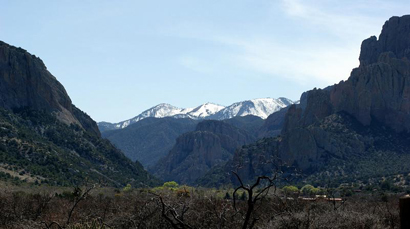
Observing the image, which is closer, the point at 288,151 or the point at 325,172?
the point at 325,172

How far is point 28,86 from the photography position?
140m

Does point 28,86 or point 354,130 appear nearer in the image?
point 354,130

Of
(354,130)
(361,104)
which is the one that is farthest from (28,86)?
(361,104)

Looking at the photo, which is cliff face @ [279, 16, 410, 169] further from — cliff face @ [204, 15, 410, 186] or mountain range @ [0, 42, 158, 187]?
mountain range @ [0, 42, 158, 187]

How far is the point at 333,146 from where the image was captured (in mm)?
130250

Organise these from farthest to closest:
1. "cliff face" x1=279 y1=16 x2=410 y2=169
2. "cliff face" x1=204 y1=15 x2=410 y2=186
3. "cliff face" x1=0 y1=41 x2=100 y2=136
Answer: "cliff face" x1=279 y1=16 x2=410 y2=169, "cliff face" x1=0 y1=41 x2=100 y2=136, "cliff face" x1=204 y1=15 x2=410 y2=186

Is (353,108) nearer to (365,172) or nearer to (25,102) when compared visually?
(365,172)

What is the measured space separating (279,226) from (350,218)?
4.65 metres

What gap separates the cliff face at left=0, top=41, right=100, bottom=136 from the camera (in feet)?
443

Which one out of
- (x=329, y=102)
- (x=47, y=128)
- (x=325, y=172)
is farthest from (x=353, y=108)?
(x=47, y=128)

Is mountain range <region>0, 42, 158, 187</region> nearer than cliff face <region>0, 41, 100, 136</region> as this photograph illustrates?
Yes

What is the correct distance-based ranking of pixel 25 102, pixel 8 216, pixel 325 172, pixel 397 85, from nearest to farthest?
pixel 8 216 → pixel 325 172 → pixel 25 102 → pixel 397 85

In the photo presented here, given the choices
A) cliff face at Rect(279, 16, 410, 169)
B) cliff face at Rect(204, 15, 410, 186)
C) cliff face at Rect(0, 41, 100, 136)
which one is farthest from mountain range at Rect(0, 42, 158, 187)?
cliff face at Rect(279, 16, 410, 169)

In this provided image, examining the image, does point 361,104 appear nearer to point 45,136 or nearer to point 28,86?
point 45,136
